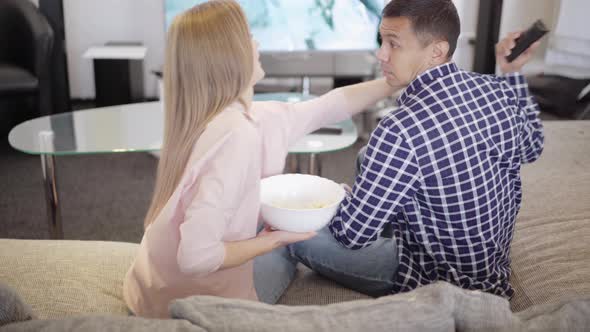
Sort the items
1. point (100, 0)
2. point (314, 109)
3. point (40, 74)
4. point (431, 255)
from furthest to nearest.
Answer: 1. point (100, 0)
2. point (40, 74)
3. point (314, 109)
4. point (431, 255)

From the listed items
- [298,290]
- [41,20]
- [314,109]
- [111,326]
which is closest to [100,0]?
[41,20]

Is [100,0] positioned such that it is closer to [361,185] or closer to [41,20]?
[41,20]

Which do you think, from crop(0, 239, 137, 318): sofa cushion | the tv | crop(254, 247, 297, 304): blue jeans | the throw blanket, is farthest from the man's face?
the tv

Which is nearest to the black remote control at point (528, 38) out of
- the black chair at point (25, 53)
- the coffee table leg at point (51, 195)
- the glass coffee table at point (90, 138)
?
the glass coffee table at point (90, 138)

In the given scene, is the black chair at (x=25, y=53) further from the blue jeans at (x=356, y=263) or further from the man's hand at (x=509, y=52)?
the man's hand at (x=509, y=52)

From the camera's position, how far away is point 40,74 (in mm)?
3676

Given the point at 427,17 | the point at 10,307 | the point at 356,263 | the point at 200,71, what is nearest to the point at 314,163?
the point at 356,263

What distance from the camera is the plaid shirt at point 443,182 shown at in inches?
53.8

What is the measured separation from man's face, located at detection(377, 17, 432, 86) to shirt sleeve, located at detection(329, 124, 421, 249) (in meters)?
0.25

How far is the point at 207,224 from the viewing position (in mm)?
1270

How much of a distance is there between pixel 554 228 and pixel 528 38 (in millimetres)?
577

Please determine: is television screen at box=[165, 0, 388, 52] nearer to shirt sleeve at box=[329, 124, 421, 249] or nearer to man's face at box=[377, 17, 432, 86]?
man's face at box=[377, 17, 432, 86]

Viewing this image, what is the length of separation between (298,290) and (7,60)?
2.91 m

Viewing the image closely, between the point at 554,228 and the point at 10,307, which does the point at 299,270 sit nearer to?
the point at 554,228
